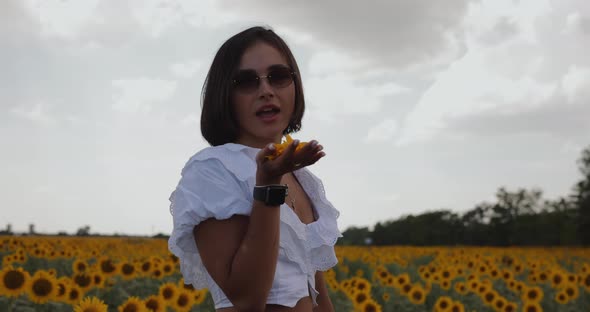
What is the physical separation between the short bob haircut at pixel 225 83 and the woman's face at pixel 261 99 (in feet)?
0.09

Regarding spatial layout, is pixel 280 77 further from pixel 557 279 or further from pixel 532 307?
pixel 557 279

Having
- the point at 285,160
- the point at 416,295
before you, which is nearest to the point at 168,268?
the point at 416,295

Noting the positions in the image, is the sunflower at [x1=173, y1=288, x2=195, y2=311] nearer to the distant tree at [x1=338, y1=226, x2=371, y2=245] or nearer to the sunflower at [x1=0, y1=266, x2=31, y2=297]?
the sunflower at [x1=0, y1=266, x2=31, y2=297]

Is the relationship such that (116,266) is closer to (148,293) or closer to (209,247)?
(148,293)

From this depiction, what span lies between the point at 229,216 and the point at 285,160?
369 mm

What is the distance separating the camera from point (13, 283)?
5836 millimetres

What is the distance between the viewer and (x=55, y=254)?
1086 cm

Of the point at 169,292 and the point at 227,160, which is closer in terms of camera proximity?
the point at 227,160

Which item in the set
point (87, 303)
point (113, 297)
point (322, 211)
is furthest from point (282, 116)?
point (113, 297)

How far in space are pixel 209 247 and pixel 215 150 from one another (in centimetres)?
39

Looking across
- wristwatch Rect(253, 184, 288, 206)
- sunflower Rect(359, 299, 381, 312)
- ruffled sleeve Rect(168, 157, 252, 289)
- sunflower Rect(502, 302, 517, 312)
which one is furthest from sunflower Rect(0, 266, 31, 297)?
sunflower Rect(502, 302, 517, 312)

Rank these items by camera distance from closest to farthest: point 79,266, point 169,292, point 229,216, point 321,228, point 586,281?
point 229,216
point 321,228
point 169,292
point 79,266
point 586,281

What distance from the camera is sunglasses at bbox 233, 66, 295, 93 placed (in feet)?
8.29

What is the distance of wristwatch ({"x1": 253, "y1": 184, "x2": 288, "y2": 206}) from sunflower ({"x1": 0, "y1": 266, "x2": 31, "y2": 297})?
15.0 ft
